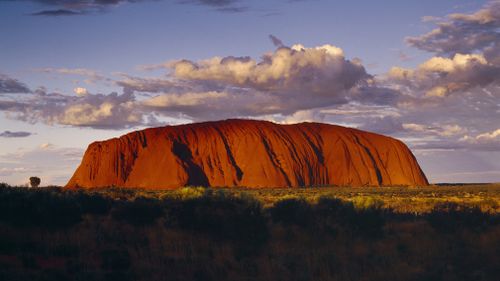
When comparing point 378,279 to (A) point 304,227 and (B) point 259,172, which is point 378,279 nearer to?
(A) point 304,227

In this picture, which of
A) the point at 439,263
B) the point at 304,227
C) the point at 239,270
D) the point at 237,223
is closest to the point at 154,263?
the point at 239,270

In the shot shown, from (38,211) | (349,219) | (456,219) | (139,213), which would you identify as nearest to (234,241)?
(349,219)

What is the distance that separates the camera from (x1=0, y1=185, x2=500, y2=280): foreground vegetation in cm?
1440

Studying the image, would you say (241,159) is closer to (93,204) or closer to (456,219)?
(93,204)

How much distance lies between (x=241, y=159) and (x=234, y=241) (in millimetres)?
79615

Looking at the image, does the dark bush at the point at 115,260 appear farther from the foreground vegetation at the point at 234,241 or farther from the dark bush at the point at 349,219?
the dark bush at the point at 349,219

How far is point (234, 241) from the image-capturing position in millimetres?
17266

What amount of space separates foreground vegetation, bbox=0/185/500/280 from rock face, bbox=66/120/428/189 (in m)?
69.7

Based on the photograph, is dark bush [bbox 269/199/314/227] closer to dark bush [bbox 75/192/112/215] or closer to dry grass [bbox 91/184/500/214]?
dry grass [bbox 91/184/500/214]

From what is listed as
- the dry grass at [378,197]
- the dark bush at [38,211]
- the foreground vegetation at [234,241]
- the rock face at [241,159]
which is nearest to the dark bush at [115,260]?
the foreground vegetation at [234,241]

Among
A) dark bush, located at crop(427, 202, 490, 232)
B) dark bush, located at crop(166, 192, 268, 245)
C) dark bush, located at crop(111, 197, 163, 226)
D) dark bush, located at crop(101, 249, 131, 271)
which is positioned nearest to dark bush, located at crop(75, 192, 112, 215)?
dark bush, located at crop(111, 197, 163, 226)

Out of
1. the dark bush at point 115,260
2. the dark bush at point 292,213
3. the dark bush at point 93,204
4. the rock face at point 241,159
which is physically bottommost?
the dark bush at point 115,260

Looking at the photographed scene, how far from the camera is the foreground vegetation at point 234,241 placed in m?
14.4

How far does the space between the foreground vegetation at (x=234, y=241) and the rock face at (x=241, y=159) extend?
229 ft
